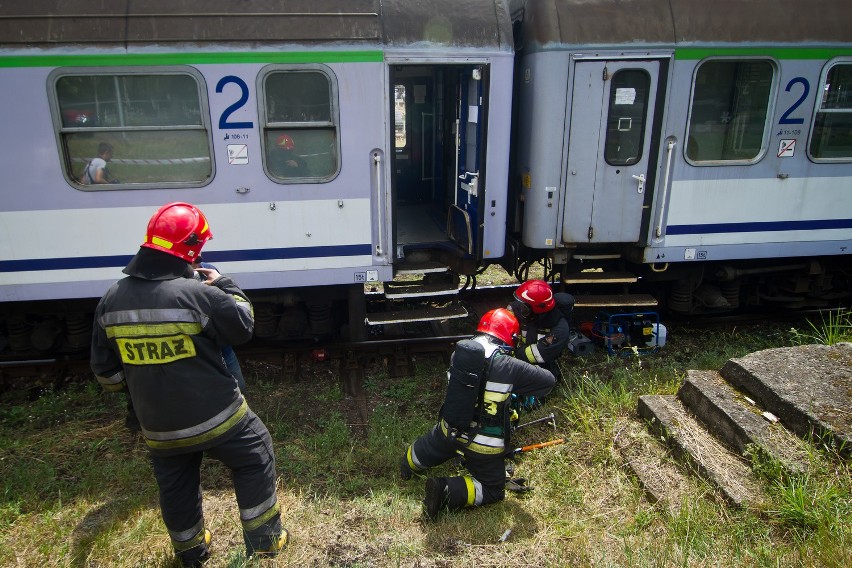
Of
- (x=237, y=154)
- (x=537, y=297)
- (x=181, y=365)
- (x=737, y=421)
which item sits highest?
(x=237, y=154)

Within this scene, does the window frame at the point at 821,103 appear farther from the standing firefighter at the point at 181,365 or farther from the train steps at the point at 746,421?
the standing firefighter at the point at 181,365

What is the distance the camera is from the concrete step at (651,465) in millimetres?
3924

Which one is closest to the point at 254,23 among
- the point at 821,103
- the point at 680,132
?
the point at 680,132

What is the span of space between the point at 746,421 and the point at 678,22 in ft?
12.1

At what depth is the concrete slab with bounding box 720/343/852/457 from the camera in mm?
3885

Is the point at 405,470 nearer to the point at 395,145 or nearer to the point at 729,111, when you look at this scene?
the point at 395,145

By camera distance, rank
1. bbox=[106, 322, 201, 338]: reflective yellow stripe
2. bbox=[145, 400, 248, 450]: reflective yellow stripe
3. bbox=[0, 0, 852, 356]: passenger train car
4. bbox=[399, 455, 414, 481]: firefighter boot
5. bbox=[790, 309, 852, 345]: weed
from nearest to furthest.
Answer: bbox=[106, 322, 201, 338]: reflective yellow stripe < bbox=[145, 400, 248, 450]: reflective yellow stripe < bbox=[399, 455, 414, 481]: firefighter boot < bbox=[0, 0, 852, 356]: passenger train car < bbox=[790, 309, 852, 345]: weed

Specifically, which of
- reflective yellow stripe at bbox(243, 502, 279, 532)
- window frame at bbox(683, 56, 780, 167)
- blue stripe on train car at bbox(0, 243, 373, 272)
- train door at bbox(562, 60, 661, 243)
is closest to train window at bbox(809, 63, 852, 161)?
window frame at bbox(683, 56, 780, 167)

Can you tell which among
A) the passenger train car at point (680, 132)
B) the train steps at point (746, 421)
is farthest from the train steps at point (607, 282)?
the train steps at point (746, 421)

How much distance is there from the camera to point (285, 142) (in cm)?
524

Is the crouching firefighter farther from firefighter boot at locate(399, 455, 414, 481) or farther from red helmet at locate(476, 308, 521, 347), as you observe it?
firefighter boot at locate(399, 455, 414, 481)

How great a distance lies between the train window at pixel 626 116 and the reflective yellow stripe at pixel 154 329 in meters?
4.31

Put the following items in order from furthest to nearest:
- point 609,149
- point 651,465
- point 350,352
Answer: point 350,352 → point 609,149 → point 651,465

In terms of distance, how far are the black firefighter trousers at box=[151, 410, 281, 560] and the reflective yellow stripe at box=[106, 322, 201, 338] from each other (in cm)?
70
